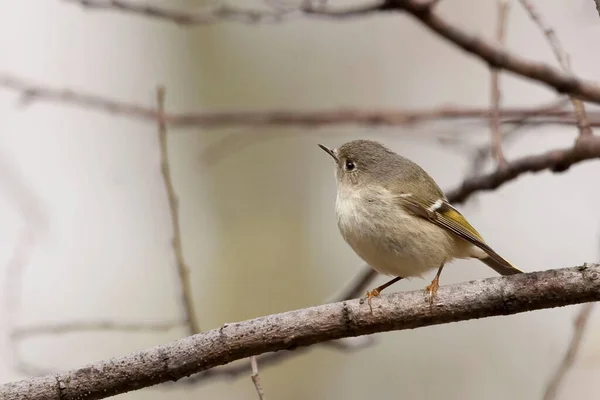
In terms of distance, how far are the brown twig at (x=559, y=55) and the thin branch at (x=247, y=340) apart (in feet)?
1.90

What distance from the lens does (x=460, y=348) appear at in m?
6.74

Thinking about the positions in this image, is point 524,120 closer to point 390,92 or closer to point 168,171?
point 168,171

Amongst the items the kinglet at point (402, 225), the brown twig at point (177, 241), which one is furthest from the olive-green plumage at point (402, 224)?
the brown twig at point (177, 241)

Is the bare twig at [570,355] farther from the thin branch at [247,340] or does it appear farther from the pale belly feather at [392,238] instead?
the pale belly feather at [392,238]

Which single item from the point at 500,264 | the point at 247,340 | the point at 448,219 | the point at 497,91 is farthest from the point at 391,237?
the point at 247,340

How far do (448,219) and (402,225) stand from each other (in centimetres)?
22

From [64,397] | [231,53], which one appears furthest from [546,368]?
[64,397]

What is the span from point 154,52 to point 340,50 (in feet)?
6.71

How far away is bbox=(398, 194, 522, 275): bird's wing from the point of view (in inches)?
107

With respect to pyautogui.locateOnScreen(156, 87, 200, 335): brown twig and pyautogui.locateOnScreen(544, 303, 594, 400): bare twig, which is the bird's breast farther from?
pyautogui.locateOnScreen(156, 87, 200, 335): brown twig

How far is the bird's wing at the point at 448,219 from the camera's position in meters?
2.71

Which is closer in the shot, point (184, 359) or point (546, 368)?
point (184, 359)

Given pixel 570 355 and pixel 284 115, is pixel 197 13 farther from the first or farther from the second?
pixel 570 355

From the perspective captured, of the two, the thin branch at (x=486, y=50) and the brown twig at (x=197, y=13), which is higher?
the brown twig at (x=197, y=13)
